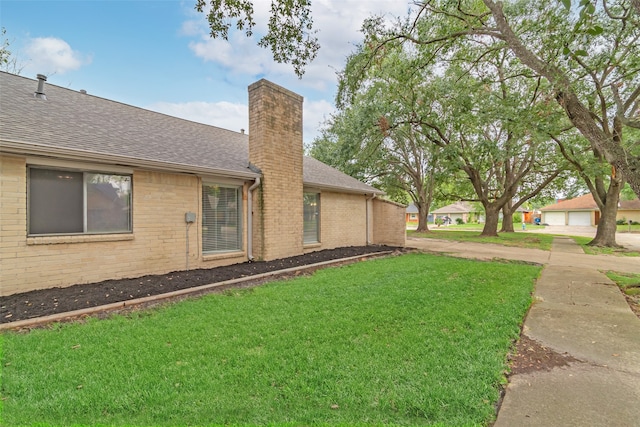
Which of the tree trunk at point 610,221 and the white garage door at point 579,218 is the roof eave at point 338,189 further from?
the white garage door at point 579,218

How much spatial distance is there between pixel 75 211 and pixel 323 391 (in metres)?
5.89

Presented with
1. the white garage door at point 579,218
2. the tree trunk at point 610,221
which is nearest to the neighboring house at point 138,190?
the tree trunk at point 610,221

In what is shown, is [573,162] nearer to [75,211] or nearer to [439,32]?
[439,32]

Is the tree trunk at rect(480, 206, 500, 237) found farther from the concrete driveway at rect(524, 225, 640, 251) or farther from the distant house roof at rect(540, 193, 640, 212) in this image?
the distant house roof at rect(540, 193, 640, 212)

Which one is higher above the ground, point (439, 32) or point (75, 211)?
point (439, 32)

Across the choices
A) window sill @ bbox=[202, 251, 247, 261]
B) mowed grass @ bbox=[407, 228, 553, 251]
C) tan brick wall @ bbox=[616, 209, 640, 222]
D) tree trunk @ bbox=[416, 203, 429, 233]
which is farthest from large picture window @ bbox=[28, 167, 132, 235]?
tan brick wall @ bbox=[616, 209, 640, 222]

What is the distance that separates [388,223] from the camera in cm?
1360

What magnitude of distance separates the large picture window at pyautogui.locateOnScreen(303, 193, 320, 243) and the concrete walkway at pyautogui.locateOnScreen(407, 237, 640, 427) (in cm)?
686

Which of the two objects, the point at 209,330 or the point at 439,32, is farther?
the point at 439,32

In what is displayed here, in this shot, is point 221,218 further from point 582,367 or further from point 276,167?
point 582,367

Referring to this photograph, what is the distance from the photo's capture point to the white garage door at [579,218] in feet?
140

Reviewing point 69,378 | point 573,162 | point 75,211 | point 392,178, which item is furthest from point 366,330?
point 392,178

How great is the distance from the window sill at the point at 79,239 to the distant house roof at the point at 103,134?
149cm

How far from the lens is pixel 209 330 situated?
4.01m
